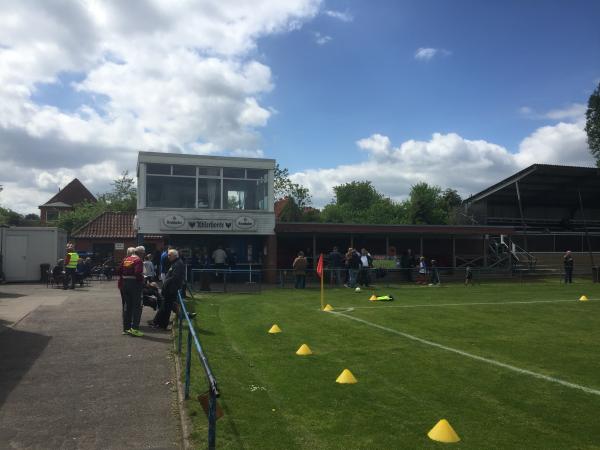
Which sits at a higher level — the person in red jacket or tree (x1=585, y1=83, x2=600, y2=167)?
tree (x1=585, y1=83, x2=600, y2=167)

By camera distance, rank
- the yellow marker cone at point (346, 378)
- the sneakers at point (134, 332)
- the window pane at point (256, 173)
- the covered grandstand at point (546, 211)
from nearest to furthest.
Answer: the yellow marker cone at point (346, 378) < the sneakers at point (134, 332) < the window pane at point (256, 173) < the covered grandstand at point (546, 211)

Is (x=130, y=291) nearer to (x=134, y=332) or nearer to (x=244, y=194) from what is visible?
(x=134, y=332)

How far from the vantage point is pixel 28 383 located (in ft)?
23.2

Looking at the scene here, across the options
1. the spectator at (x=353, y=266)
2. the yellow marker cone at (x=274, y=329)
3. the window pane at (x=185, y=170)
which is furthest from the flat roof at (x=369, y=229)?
the yellow marker cone at (x=274, y=329)

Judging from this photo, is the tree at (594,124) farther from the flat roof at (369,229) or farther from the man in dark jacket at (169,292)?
the man in dark jacket at (169,292)

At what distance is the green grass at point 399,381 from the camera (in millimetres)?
5332

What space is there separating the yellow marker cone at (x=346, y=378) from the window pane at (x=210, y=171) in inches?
761

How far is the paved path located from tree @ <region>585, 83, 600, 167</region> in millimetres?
50836

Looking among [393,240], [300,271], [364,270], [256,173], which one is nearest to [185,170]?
[256,173]

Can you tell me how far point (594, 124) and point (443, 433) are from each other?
5330 cm

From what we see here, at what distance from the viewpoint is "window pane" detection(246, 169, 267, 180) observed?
26094 mm

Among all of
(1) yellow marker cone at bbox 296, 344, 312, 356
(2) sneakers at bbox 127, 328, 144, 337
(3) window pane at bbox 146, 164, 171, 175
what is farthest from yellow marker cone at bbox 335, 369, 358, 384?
(3) window pane at bbox 146, 164, 171, 175

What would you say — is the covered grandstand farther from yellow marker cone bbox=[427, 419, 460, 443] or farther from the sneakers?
yellow marker cone bbox=[427, 419, 460, 443]

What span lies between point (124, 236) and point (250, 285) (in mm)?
21197
